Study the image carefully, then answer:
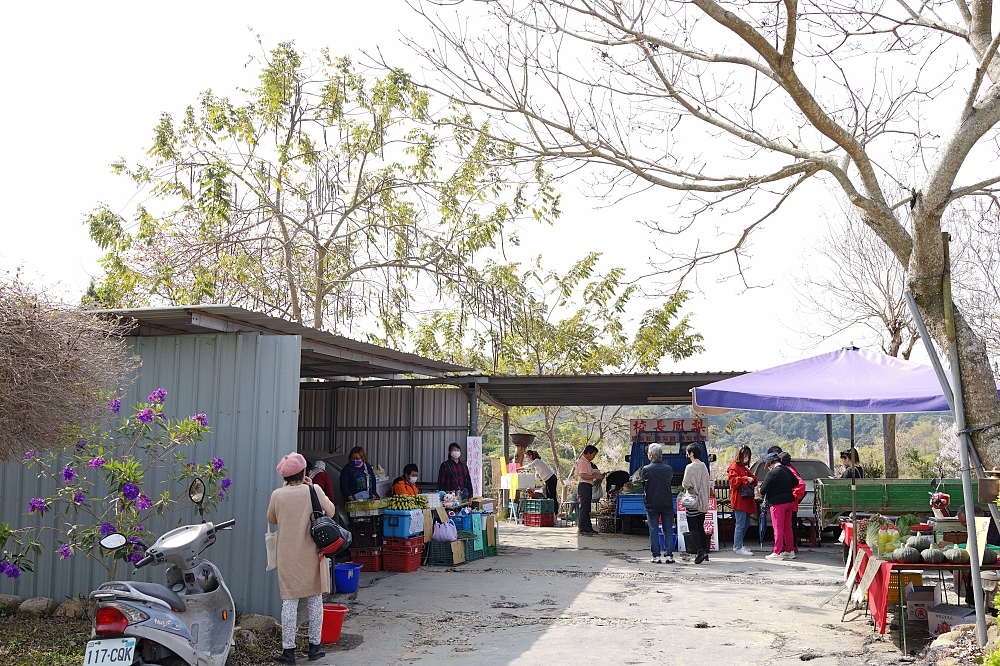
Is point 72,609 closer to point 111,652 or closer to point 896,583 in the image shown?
point 111,652

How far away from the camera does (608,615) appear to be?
877 cm

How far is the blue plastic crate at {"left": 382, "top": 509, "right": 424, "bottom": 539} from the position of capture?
11.7 m

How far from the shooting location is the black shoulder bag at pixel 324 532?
6887 millimetres

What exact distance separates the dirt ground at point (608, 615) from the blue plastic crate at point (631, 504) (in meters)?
3.14

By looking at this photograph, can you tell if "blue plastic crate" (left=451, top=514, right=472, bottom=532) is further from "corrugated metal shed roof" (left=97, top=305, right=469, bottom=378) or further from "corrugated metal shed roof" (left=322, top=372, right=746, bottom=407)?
"corrugated metal shed roof" (left=322, top=372, right=746, bottom=407)

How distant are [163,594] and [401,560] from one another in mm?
6532

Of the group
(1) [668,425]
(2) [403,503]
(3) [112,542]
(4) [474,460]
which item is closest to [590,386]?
(4) [474,460]

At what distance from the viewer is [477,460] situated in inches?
637

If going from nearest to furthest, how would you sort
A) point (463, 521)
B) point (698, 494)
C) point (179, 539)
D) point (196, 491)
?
point (179, 539) → point (196, 491) → point (698, 494) → point (463, 521)

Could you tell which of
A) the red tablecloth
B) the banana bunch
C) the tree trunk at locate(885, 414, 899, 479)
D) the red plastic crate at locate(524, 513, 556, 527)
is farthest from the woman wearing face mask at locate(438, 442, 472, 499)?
the tree trunk at locate(885, 414, 899, 479)

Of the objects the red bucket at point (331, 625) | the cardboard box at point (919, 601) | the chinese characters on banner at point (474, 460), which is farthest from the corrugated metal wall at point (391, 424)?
the cardboard box at point (919, 601)

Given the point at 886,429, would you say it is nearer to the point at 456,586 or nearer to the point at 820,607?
the point at 820,607

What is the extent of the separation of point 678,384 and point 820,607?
7586 mm

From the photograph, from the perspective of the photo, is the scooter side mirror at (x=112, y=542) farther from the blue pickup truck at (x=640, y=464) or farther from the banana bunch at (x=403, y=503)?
the blue pickup truck at (x=640, y=464)
